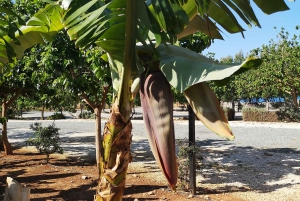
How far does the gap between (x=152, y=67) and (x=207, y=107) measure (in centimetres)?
34

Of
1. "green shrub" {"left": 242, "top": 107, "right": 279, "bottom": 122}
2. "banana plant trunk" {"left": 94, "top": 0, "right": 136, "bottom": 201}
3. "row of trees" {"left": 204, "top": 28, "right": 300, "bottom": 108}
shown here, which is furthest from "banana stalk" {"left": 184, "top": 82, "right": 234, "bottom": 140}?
"green shrub" {"left": 242, "top": 107, "right": 279, "bottom": 122}

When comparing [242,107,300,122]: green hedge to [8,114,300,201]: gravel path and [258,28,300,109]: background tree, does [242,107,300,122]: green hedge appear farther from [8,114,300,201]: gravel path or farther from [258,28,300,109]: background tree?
[8,114,300,201]: gravel path

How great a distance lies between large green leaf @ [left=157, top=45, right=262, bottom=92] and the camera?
3.95ft

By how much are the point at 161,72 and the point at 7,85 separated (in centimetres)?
741

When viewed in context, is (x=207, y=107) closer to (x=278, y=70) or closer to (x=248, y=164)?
(x=248, y=164)

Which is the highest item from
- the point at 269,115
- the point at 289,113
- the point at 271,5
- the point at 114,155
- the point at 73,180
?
the point at 271,5

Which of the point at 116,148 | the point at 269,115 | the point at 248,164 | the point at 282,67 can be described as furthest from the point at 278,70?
the point at 116,148

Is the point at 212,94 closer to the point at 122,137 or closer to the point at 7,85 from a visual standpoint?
the point at 122,137

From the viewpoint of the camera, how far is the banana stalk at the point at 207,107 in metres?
1.29

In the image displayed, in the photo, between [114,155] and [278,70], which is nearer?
[114,155]

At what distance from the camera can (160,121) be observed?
1.31m

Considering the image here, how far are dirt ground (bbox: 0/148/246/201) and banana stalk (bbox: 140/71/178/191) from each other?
4.14 meters

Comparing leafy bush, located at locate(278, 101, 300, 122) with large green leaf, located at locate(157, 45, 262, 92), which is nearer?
large green leaf, located at locate(157, 45, 262, 92)

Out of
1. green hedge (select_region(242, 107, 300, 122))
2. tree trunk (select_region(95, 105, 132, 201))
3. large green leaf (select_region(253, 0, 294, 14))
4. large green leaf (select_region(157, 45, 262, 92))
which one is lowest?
green hedge (select_region(242, 107, 300, 122))
